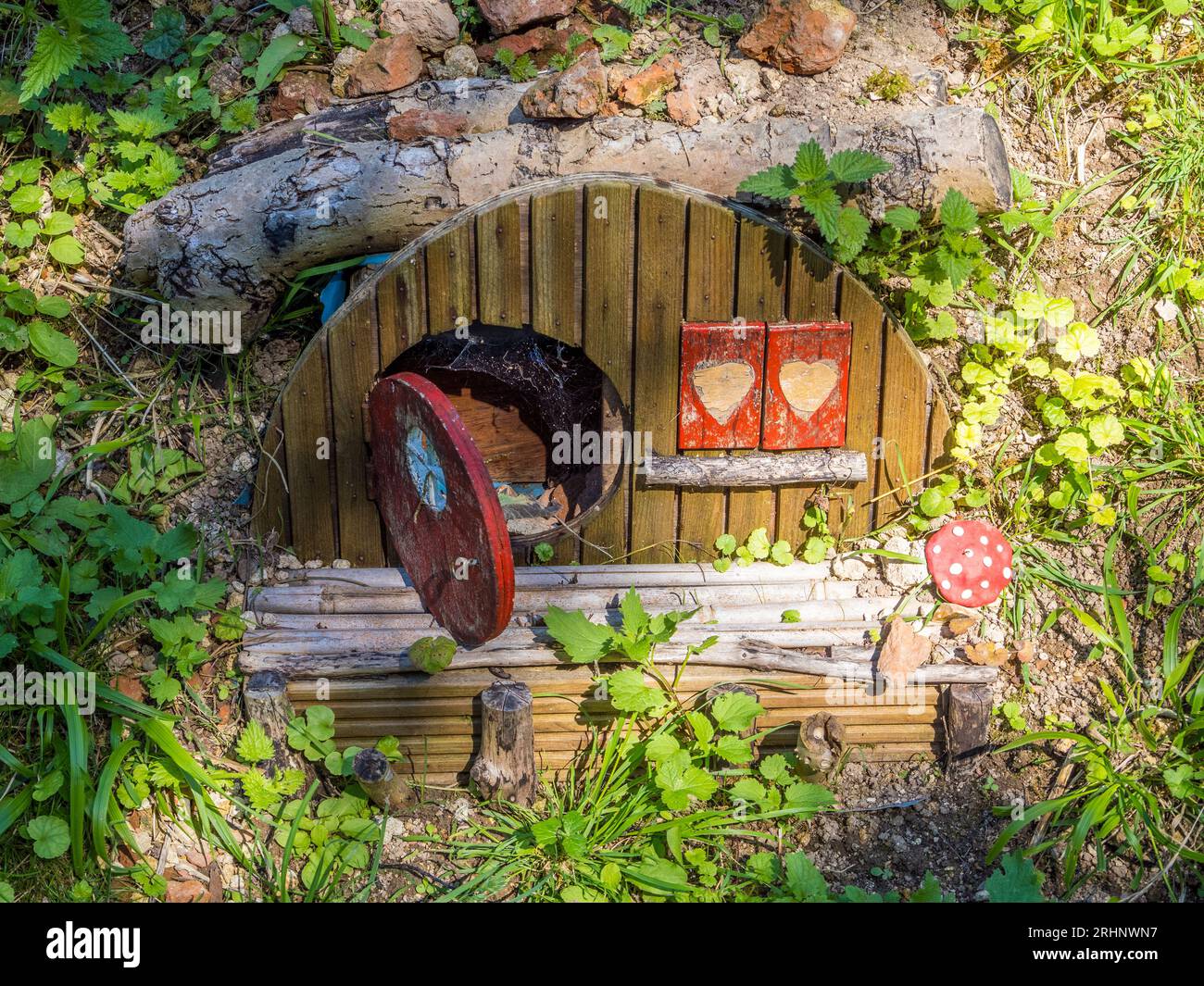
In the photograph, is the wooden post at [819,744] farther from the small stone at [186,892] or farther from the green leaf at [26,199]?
the green leaf at [26,199]

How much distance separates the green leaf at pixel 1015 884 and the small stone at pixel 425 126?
3.15m

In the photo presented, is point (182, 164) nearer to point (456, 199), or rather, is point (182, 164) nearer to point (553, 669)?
point (456, 199)

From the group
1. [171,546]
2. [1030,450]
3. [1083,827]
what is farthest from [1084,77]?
[171,546]

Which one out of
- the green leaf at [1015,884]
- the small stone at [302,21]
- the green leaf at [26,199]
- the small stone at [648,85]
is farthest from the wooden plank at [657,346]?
the green leaf at [26,199]

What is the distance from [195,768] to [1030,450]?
327 centimetres

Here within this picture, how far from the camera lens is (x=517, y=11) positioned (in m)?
4.29

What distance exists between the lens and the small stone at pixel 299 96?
14.1 feet

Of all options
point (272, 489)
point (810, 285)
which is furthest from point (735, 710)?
point (272, 489)

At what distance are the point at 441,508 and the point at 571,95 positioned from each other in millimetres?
1581

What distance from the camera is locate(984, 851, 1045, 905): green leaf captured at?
321 cm

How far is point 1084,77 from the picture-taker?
4.38m

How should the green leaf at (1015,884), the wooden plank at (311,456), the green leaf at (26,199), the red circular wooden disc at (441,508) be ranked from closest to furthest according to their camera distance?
the green leaf at (1015,884) < the red circular wooden disc at (441,508) < the wooden plank at (311,456) < the green leaf at (26,199)

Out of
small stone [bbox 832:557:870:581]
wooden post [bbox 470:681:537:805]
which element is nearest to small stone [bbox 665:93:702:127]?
small stone [bbox 832:557:870:581]

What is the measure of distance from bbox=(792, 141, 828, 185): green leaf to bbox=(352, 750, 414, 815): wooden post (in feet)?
7.99
